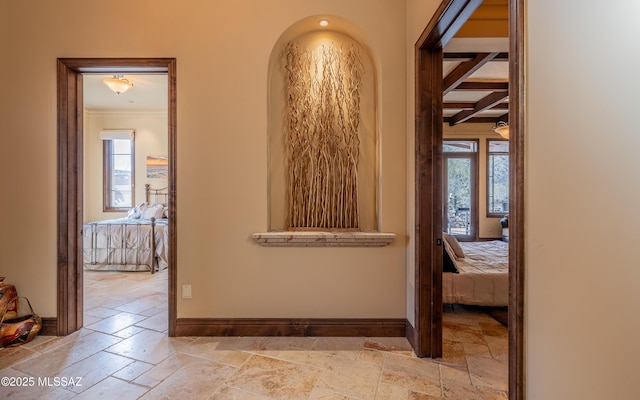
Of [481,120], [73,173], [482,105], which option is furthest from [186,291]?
[481,120]

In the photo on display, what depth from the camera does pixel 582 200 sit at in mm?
948

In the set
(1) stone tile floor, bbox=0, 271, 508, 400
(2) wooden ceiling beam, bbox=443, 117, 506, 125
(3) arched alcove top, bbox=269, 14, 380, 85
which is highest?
(2) wooden ceiling beam, bbox=443, 117, 506, 125

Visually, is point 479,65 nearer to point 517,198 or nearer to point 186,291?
point 517,198

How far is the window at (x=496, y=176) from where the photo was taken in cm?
734

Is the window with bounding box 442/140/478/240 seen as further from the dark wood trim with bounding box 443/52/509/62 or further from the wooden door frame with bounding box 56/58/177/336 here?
the wooden door frame with bounding box 56/58/177/336

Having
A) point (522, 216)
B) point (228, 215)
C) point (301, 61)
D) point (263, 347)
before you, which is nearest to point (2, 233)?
point (228, 215)

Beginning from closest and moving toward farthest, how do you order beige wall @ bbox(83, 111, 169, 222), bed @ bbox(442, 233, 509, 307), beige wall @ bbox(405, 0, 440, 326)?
beige wall @ bbox(405, 0, 440, 326) → bed @ bbox(442, 233, 509, 307) → beige wall @ bbox(83, 111, 169, 222)

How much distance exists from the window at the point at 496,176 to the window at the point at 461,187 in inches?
12.2

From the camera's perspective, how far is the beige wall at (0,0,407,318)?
8.61ft

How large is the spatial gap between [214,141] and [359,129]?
127 cm

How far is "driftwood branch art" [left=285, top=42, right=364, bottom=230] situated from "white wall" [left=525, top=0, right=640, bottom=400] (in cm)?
173

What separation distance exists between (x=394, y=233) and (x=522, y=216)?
1480 mm

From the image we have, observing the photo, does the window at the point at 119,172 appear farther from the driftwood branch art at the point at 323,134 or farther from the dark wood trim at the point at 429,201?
the dark wood trim at the point at 429,201

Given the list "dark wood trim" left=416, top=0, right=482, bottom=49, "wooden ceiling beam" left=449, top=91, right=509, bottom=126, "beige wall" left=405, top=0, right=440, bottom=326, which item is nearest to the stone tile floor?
"beige wall" left=405, top=0, right=440, bottom=326
